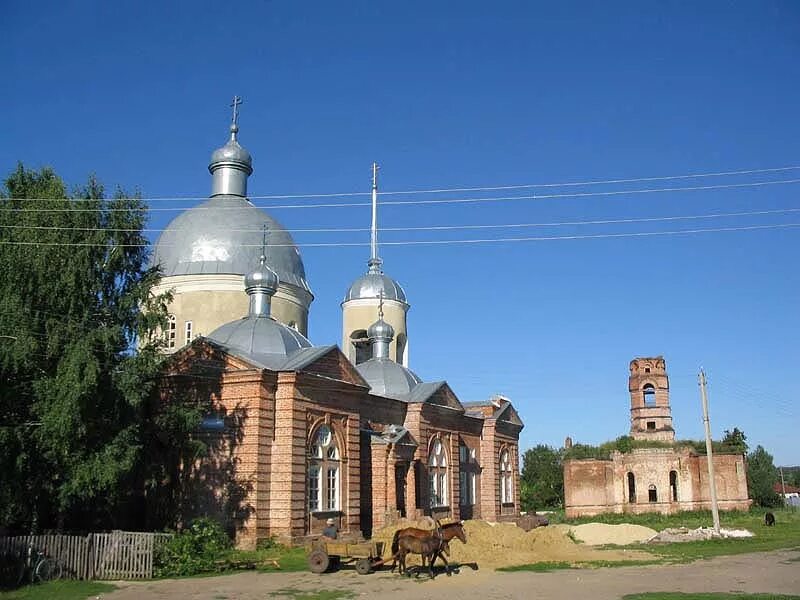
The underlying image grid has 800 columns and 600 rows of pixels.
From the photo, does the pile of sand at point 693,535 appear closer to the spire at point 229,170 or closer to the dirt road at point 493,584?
the dirt road at point 493,584

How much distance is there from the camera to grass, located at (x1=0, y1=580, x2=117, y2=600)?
15750 millimetres

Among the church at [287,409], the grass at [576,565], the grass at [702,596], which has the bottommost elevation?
the grass at [576,565]

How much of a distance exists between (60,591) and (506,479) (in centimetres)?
2813

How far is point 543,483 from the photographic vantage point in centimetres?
7075

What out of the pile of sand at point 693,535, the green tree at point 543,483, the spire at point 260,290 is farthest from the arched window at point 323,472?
the green tree at point 543,483

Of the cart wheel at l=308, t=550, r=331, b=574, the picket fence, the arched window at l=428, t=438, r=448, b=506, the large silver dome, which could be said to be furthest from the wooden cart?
the large silver dome

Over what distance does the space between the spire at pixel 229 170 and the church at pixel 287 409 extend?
61mm

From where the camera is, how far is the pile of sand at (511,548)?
70.7 ft

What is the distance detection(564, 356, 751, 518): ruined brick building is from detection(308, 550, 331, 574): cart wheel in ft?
119

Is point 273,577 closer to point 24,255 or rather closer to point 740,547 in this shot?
→ point 24,255

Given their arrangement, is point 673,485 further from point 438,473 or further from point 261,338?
point 261,338

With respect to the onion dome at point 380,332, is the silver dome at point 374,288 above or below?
above

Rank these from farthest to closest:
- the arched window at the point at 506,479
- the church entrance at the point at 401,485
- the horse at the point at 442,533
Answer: the arched window at the point at 506,479 < the church entrance at the point at 401,485 < the horse at the point at 442,533

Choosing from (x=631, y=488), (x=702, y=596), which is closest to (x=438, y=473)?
(x=702, y=596)
